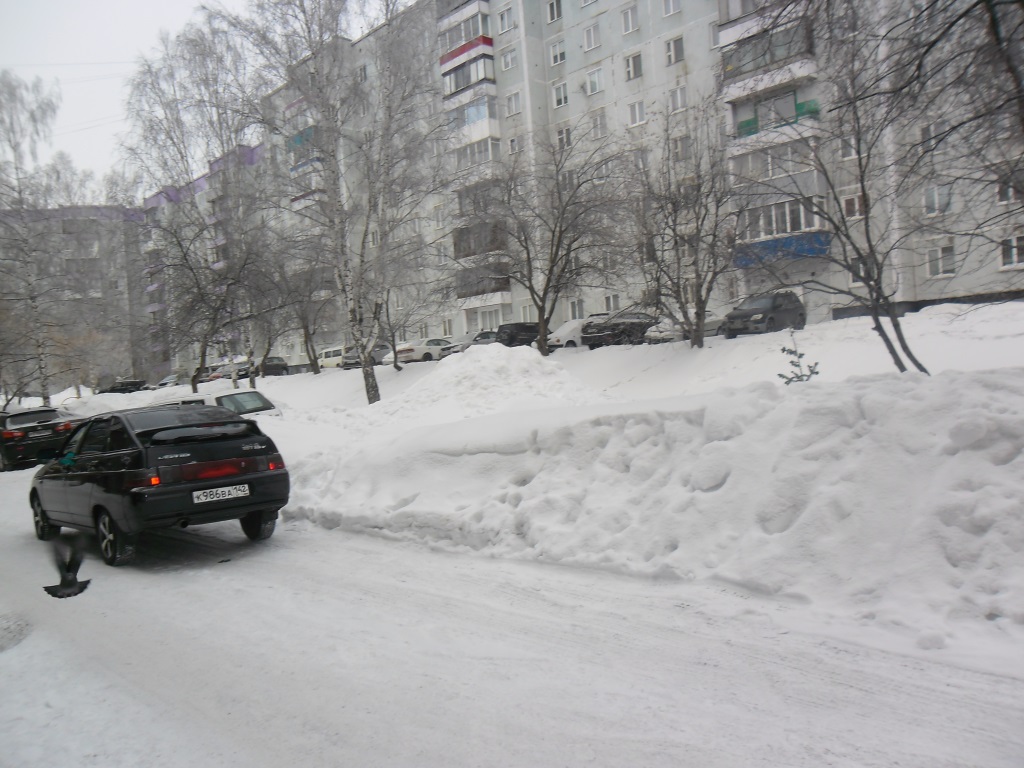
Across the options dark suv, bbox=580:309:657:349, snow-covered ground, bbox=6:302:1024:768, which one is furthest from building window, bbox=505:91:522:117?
snow-covered ground, bbox=6:302:1024:768

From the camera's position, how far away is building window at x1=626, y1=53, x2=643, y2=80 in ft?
130

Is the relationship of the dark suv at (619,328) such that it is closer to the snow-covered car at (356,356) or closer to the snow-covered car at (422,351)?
the snow-covered car at (422,351)

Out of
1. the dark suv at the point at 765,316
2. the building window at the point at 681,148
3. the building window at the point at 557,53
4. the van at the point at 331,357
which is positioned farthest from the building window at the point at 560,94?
the dark suv at the point at 765,316

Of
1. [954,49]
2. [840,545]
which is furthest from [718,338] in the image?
[840,545]

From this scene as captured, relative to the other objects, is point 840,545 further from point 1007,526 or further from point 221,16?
point 221,16

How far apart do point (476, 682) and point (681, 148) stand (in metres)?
23.1

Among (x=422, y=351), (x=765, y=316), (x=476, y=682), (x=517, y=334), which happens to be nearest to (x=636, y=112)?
(x=517, y=334)

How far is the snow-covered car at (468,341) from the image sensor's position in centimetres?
3941

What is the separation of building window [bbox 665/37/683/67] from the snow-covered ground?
35.4 metres

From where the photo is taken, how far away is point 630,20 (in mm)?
40156

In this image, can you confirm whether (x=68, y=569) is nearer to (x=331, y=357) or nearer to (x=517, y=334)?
(x=517, y=334)

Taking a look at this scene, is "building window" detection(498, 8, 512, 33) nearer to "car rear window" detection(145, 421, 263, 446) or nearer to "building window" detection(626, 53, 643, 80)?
"building window" detection(626, 53, 643, 80)

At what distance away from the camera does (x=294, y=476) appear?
9500mm

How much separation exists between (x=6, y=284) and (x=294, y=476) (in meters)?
31.4
